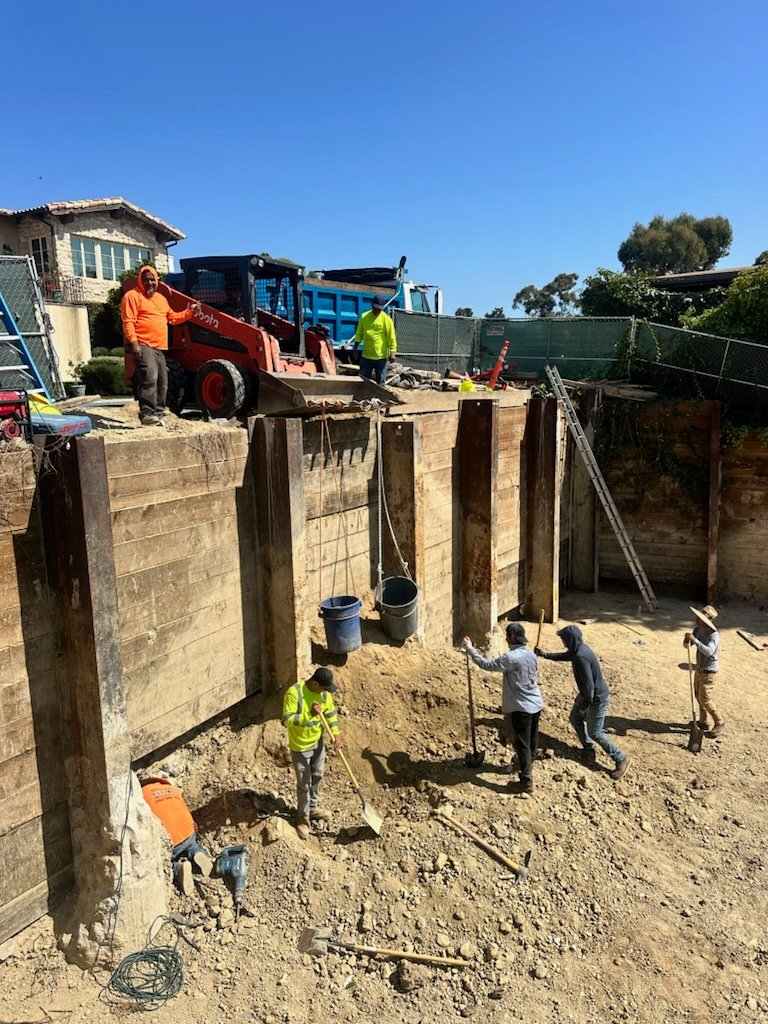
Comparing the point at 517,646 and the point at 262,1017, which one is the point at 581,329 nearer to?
the point at 517,646

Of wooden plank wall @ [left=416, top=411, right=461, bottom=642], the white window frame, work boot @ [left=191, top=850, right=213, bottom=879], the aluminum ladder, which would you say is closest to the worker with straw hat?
wooden plank wall @ [left=416, top=411, right=461, bottom=642]

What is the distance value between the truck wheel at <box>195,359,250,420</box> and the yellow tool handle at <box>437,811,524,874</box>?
16.6 feet

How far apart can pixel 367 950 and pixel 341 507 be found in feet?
15.3

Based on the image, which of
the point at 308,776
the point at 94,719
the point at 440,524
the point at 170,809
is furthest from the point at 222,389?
the point at 170,809

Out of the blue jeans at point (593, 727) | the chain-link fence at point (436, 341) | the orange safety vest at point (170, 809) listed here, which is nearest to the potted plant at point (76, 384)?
the orange safety vest at point (170, 809)

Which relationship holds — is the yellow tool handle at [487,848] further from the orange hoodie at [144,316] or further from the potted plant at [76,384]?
the potted plant at [76,384]

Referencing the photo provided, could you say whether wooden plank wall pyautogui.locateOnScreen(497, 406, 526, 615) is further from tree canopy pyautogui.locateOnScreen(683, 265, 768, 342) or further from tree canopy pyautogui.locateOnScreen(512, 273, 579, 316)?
tree canopy pyautogui.locateOnScreen(512, 273, 579, 316)

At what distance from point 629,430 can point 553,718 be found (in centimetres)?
773

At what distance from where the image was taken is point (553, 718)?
8492 millimetres

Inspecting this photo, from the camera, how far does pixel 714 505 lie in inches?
530

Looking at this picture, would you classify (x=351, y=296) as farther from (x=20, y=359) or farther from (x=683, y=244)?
(x=683, y=244)

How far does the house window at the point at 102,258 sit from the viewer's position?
999 inches

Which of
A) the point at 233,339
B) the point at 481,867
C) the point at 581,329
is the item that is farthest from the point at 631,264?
the point at 481,867

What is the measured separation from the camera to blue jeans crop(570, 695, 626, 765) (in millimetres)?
7500
